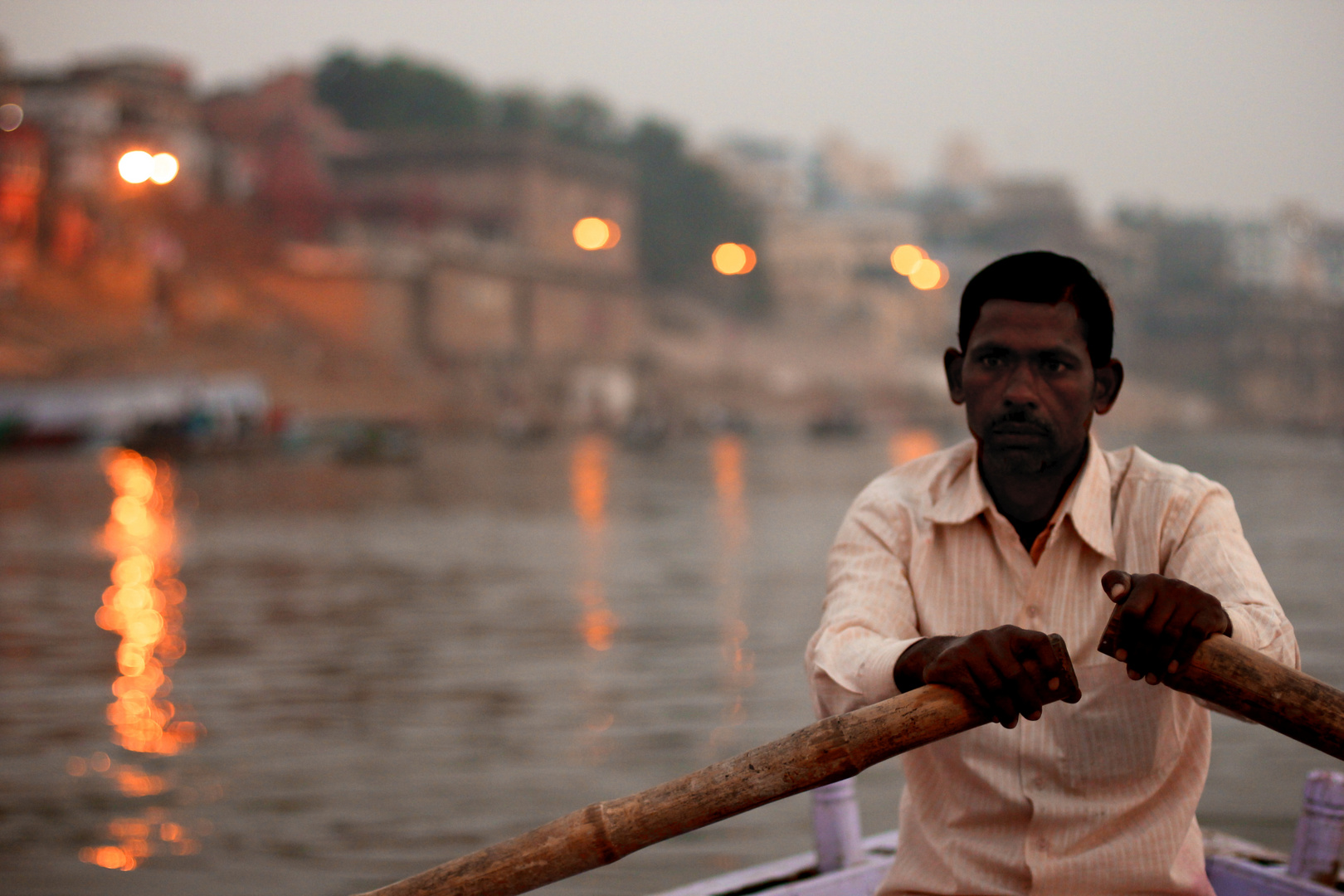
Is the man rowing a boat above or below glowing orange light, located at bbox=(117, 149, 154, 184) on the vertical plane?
below

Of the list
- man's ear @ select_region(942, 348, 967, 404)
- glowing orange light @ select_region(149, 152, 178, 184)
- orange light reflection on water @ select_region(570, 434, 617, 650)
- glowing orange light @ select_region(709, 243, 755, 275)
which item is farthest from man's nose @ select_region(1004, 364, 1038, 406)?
glowing orange light @ select_region(709, 243, 755, 275)

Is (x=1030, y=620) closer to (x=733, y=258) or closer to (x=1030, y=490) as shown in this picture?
(x=1030, y=490)

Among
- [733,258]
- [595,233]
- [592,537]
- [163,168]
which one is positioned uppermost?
[733,258]

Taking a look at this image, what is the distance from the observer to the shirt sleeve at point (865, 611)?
69.0 inches

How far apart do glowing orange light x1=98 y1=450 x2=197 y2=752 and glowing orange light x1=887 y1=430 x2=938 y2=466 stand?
2065cm

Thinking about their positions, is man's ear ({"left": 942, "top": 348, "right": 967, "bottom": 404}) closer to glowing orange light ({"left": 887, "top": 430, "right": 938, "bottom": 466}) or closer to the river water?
the river water

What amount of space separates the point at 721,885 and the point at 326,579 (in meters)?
9.22

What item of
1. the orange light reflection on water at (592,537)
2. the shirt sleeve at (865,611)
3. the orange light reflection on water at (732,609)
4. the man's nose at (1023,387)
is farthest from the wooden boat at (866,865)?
the orange light reflection on water at (592,537)

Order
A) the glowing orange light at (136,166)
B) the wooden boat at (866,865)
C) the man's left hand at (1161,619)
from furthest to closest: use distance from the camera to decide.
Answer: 1. the glowing orange light at (136,166)
2. the wooden boat at (866,865)
3. the man's left hand at (1161,619)

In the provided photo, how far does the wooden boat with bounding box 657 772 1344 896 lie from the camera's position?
96.7 inches

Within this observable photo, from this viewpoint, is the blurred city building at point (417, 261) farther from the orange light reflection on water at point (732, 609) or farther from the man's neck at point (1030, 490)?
the man's neck at point (1030, 490)

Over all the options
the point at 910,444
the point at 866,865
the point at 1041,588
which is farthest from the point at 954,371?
the point at 910,444

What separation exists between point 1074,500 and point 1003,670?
0.37m

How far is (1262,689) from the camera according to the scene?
5.05 ft
